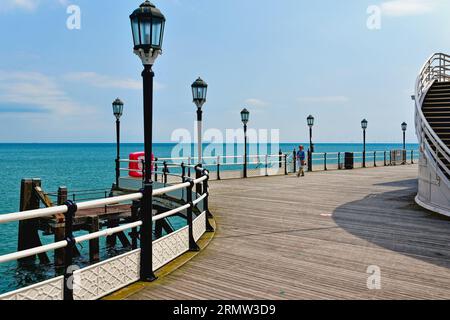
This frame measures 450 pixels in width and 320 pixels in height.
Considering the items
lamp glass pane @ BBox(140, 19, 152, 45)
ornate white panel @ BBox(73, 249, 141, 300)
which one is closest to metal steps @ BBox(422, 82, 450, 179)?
lamp glass pane @ BBox(140, 19, 152, 45)

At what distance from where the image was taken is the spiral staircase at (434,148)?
10500 mm

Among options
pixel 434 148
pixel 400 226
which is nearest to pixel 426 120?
pixel 434 148

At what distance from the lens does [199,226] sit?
7.82 metres

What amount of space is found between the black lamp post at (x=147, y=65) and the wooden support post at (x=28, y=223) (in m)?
10.1

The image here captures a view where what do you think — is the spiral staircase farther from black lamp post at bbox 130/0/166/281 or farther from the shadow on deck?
black lamp post at bbox 130/0/166/281

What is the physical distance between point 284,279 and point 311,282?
0.36m

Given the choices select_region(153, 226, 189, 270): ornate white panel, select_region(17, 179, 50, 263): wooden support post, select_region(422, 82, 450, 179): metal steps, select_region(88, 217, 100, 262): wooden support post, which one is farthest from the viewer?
select_region(17, 179, 50, 263): wooden support post

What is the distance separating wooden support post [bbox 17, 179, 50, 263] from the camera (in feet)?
46.1

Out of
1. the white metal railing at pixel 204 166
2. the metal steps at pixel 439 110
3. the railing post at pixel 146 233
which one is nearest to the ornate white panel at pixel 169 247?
the railing post at pixel 146 233

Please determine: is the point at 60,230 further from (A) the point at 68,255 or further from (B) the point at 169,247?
(A) the point at 68,255

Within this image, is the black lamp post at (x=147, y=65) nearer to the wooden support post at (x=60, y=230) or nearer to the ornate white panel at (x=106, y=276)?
the ornate white panel at (x=106, y=276)

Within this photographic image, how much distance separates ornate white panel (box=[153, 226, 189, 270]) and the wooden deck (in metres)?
0.33
